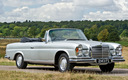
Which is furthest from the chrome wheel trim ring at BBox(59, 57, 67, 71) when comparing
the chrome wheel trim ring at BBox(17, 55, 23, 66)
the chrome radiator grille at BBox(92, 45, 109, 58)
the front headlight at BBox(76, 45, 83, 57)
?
the chrome wheel trim ring at BBox(17, 55, 23, 66)

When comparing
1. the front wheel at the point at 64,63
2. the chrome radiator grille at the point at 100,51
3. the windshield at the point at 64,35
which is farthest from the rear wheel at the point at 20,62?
the chrome radiator grille at the point at 100,51

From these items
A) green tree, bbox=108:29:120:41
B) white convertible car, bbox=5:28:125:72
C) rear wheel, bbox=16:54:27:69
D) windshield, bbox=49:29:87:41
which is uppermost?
green tree, bbox=108:29:120:41

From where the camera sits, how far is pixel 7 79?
948 centimetres

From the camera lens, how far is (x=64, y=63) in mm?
12078

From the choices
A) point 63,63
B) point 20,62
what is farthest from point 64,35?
point 20,62

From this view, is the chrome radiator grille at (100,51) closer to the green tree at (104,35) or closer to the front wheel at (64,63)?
the front wheel at (64,63)

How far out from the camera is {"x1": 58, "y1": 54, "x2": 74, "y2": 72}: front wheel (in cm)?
1184

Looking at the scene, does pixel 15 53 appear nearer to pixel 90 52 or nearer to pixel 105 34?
pixel 90 52

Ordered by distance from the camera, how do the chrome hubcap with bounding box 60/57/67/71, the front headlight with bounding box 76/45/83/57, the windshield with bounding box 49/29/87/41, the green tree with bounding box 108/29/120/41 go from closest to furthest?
the front headlight with bounding box 76/45/83/57
the chrome hubcap with bounding box 60/57/67/71
the windshield with bounding box 49/29/87/41
the green tree with bounding box 108/29/120/41

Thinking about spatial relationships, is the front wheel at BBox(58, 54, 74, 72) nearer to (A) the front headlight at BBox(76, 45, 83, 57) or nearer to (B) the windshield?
(A) the front headlight at BBox(76, 45, 83, 57)

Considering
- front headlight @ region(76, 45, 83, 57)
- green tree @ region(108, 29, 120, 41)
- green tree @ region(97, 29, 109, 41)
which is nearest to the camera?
front headlight @ region(76, 45, 83, 57)

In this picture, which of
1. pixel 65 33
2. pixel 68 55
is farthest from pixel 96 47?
pixel 65 33

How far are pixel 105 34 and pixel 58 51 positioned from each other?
533 ft

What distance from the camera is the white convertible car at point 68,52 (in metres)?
11.7
